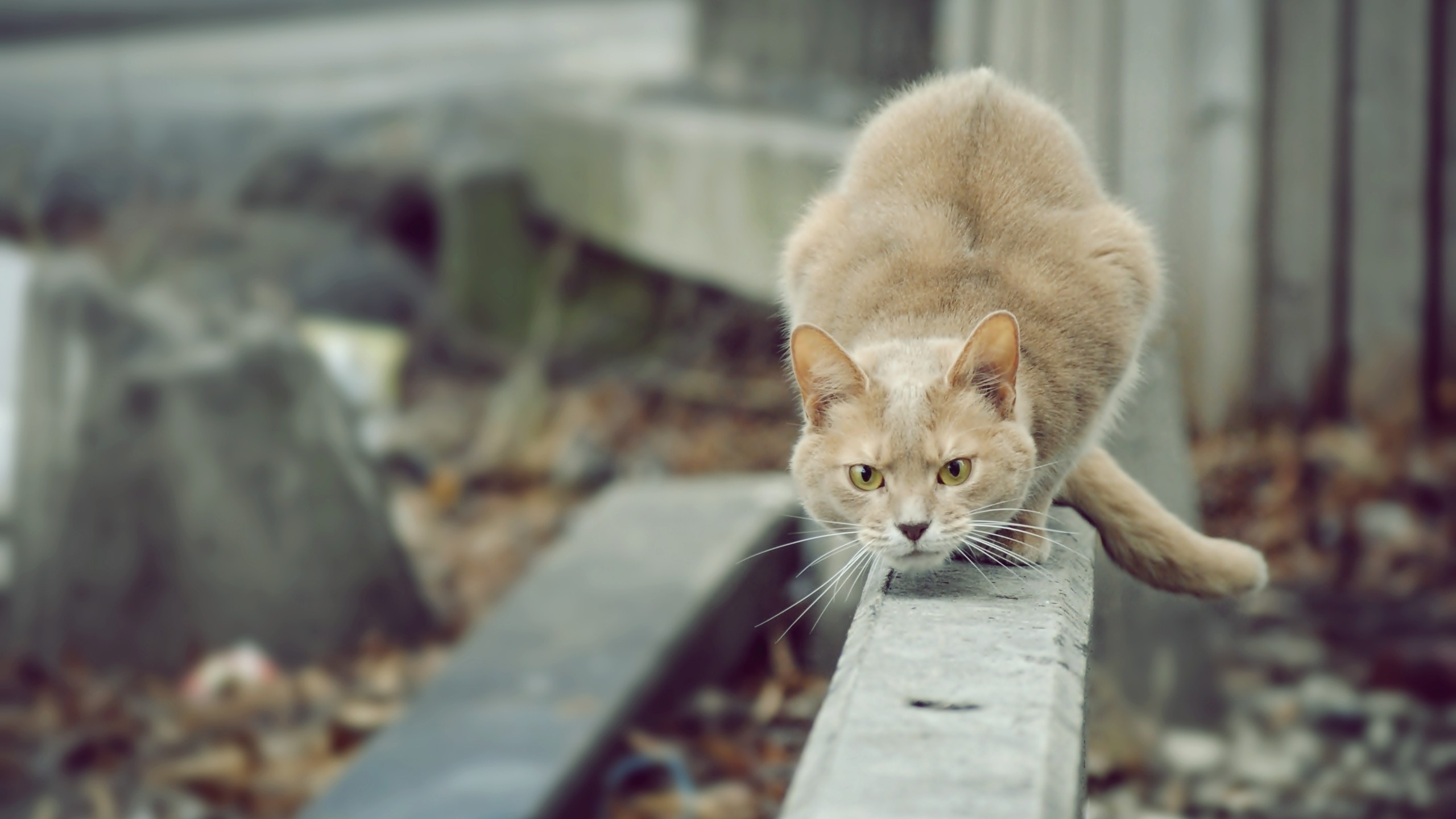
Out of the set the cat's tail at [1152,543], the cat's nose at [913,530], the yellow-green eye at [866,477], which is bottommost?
the cat's tail at [1152,543]

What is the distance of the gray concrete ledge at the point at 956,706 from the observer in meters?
1.15

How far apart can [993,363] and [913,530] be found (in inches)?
7.0

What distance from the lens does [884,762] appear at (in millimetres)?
1200

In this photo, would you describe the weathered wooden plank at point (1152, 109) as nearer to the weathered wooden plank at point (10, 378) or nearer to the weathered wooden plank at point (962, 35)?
the weathered wooden plank at point (962, 35)

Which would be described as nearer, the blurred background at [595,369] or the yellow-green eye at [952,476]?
the yellow-green eye at [952,476]

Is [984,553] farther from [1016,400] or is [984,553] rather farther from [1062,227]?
[1062,227]

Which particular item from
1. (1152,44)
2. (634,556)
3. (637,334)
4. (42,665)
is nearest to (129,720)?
(42,665)

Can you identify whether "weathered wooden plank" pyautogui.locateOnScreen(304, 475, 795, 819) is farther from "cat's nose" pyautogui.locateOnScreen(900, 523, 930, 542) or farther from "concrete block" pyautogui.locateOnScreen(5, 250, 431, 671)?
"cat's nose" pyautogui.locateOnScreen(900, 523, 930, 542)

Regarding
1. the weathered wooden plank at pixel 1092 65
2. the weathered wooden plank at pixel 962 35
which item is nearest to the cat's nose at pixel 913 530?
the weathered wooden plank at pixel 1092 65

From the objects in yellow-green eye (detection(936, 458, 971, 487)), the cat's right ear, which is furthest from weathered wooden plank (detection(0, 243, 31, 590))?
yellow-green eye (detection(936, 458, 971, 487))

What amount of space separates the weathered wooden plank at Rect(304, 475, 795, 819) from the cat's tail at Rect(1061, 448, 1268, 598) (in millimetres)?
1411

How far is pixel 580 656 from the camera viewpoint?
3330 mm

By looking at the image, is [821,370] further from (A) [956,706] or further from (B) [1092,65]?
(B) [1092,65]

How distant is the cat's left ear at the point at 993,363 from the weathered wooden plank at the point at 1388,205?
285cm
